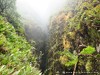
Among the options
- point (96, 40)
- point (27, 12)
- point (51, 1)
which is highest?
point (51, 1)

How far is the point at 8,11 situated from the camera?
51.9 ft

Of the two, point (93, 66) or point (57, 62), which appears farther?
point (57, 62)

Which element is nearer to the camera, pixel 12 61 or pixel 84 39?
pixel 12 61

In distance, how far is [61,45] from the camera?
15.8m

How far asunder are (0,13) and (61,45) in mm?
4996

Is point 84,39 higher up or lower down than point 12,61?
higher up

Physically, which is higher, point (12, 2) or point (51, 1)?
point (51, 1)

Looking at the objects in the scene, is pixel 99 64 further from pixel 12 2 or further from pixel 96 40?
pixel 12 2

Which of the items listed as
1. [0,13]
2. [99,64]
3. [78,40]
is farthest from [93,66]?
[0,13]

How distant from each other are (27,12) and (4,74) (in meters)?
31.1

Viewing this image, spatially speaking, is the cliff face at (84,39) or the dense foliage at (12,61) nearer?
the dense foliage at (12,61)

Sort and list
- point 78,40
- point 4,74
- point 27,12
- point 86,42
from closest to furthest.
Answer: point 4,74 → point 86,42 → point 78,40 → point 27,12

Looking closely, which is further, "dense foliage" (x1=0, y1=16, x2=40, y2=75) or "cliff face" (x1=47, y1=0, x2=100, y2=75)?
"cliff face" (x1=47, y1=0, x2=100, y2=75)

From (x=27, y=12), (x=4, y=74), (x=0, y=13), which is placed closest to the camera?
(x=4, y=74)
